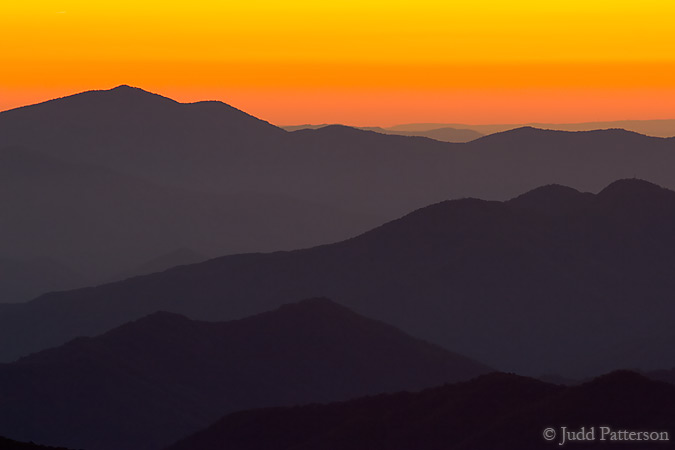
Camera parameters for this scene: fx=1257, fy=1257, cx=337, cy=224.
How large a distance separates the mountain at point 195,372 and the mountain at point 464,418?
69.4 feet

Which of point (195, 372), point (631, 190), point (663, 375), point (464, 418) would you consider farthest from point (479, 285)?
point (464, 418)

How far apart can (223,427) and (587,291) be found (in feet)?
344

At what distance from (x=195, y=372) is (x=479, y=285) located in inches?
2599

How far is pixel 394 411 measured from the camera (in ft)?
243

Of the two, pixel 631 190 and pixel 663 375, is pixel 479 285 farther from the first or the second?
pixel 663 375

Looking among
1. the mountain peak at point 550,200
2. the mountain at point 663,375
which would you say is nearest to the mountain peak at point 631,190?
the mountain peak at point 550,200

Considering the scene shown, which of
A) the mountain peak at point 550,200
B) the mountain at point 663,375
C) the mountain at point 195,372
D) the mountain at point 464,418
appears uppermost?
the mountain peak at point 550,200

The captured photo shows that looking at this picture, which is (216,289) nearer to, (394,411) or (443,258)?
(443,258)

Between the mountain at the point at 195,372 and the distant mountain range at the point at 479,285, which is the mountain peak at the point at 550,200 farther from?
the mountain at the point at 195,372

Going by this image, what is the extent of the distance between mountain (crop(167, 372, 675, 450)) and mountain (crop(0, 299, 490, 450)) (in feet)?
69.4

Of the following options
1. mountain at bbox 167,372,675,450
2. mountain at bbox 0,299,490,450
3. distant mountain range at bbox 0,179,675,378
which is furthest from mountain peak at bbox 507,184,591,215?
mountain at bbox 167,372,675,450

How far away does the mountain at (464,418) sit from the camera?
62.4 metres

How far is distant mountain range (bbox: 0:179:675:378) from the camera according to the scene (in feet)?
546

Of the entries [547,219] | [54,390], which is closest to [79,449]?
[54,390]
